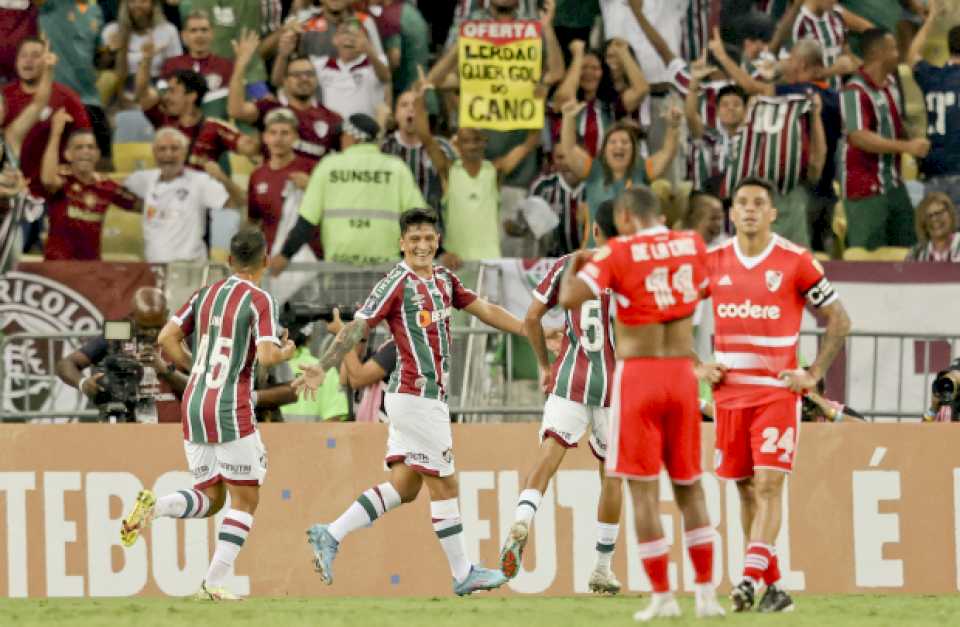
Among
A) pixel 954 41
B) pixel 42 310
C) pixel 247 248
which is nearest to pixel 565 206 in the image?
pixel 954 41

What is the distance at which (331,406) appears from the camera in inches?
599

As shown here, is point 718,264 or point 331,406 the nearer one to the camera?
point 718,264

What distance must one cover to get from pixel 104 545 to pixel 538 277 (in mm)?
4354

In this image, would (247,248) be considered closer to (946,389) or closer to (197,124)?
(946,389)

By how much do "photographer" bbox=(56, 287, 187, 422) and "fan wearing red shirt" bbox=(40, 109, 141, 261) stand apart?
2475 millimetres

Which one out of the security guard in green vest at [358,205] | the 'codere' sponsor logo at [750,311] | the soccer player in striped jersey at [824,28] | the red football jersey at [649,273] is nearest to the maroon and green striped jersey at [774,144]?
the soccer player in striped jersey at [824,28]

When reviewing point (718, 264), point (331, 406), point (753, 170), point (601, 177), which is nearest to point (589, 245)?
point (601, 177)

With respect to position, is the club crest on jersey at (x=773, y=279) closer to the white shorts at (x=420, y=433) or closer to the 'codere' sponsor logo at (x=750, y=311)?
the 'codere' sponsor logo at (x=750, y=311)

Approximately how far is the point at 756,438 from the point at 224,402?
3287mm

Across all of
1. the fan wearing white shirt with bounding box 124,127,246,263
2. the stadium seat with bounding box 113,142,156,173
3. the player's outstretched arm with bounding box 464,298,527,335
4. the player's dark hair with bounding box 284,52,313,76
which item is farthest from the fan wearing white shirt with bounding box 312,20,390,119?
the player's outstretched arm with bounding box 464,298,527,335

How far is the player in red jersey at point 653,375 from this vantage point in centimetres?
951

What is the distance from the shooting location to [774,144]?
17078 millimetres

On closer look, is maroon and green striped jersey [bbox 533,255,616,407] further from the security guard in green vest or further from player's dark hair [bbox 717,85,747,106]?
player's dark hair [bbox 717,85,747,106]

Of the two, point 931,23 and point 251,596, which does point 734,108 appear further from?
point 251,596
